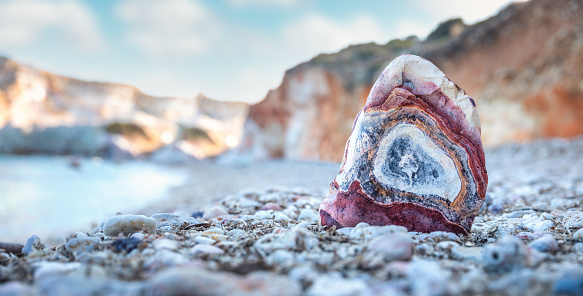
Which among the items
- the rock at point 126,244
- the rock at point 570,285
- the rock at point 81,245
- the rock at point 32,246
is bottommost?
the rock at point 32,246

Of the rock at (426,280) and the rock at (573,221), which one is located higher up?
the rock at (573,221)

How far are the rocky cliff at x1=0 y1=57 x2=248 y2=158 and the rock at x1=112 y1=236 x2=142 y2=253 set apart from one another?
37.9 m

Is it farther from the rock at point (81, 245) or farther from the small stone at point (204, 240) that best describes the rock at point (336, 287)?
the rock at point (81, 245)

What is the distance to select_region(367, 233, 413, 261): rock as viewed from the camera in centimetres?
135

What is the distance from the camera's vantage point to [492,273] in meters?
1.22

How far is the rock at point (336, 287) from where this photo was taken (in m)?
1.04

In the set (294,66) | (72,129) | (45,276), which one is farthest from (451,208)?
(72,129)

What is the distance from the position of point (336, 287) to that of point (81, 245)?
1313 millimetres

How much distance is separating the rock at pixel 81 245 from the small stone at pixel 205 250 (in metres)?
0.51

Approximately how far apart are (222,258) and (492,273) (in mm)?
1097

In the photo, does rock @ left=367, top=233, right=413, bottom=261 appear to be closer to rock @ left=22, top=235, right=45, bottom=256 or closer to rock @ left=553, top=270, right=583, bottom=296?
rock @ left=553, top=270, right=583, bottom=296

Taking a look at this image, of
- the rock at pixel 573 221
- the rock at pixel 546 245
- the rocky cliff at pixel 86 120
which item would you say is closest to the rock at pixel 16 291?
the rock at pixel 546 245

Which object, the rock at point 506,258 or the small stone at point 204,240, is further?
the small stone at point 204,240

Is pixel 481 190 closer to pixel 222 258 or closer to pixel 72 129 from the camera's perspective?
pixel 222 258
